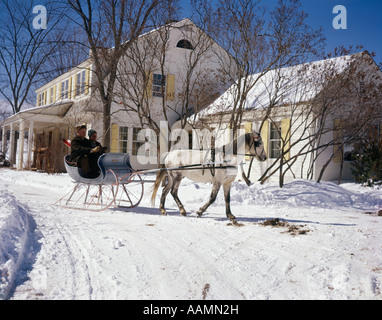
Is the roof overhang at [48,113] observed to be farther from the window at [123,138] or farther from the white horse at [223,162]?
the white horse at [223,162]

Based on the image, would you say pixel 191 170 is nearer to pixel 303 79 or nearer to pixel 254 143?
pixel 254 143

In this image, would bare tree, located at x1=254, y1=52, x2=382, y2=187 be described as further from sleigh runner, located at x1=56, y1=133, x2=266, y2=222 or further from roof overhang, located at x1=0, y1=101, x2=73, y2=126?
roof overhang, located at x1=0, y1=101, x2=73, y2=126

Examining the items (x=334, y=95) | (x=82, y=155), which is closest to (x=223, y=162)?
(x=82, y=155)

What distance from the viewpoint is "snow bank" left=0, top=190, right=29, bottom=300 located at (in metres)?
3.40

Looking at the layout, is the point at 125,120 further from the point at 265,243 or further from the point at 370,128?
the point at 265,243

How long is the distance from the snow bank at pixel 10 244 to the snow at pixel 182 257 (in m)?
0.01

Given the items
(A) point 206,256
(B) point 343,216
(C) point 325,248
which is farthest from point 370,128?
(A) point 206,256

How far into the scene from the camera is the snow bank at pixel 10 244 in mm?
3396

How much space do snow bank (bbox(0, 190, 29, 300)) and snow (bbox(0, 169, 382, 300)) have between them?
1 cm

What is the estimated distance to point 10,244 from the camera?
4.39 meters

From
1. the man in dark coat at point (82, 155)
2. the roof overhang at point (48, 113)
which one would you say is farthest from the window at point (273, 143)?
the roof overhang at point (48, 113)

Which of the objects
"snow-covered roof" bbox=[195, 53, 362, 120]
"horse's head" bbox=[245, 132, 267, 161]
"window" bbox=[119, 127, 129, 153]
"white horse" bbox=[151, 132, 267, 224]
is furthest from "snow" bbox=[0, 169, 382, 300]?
"window" bbox=[119, 127, 129, 153]
